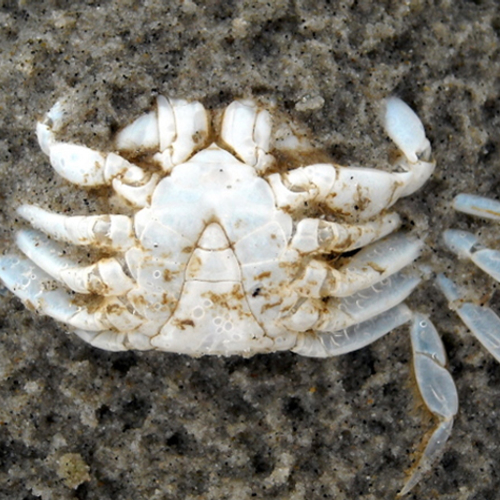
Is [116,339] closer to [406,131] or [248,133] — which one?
[248,133]

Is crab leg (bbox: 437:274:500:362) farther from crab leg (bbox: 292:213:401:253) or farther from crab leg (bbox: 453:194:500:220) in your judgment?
crab leg (bbox: 292:213:401:253)

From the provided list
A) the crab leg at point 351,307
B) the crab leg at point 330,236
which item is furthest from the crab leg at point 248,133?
the crab leg at point 351,307

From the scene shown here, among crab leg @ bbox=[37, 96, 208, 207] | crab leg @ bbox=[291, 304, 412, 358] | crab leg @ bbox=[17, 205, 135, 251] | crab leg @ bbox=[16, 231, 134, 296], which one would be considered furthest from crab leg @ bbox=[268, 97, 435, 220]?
crab leg @ bbox=[16, 231, 134, 296]

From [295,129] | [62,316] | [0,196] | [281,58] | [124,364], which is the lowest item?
[124,364]

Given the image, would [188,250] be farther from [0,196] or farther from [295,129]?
[0,196]

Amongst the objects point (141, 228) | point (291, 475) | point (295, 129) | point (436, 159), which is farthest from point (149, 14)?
point (291, 475)

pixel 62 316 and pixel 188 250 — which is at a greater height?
pixel 188 250
